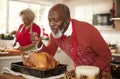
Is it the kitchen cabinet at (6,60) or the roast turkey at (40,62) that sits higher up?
the roast turkey at (40,62)

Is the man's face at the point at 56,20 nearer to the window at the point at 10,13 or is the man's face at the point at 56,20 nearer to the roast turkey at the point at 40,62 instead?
the roast turkey at the point at 40,62

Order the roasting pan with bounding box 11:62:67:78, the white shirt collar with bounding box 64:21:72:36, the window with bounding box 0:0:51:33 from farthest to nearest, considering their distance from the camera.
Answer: the window with bounding box 0:0:51:33 < the white shirt collar with bounding box 64:21:72:36 < the roasting pan with bounding box 11:62:67:78

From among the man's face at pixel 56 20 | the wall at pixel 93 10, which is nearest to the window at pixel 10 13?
the wall at pixel 93 10

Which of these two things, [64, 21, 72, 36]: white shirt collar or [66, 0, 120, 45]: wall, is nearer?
[64, 21, 72, 36]: white shirt collar

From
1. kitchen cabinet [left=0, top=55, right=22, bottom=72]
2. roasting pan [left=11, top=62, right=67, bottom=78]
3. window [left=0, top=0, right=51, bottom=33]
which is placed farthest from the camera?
window [left=0, top=0, right=51, bottom=33]

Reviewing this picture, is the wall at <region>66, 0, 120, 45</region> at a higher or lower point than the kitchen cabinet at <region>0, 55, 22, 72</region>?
higher

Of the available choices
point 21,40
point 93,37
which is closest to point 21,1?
point 21,40

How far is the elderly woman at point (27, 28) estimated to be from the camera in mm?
3022

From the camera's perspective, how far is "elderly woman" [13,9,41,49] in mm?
3022

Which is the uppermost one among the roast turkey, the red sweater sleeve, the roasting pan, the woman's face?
the woman's face

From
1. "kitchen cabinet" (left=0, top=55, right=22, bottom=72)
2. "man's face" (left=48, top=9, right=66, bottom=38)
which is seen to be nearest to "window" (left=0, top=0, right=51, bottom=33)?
"kitchen cabinet" (left=0, top=55, right=22, bottom=72)

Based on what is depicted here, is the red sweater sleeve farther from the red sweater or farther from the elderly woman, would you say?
the elderly woman

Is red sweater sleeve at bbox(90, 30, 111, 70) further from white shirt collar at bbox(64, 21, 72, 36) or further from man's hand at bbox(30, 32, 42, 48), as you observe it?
man's hand at bbox(30, 32, 42, 48)

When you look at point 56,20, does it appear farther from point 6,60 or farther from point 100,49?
point 6,60
